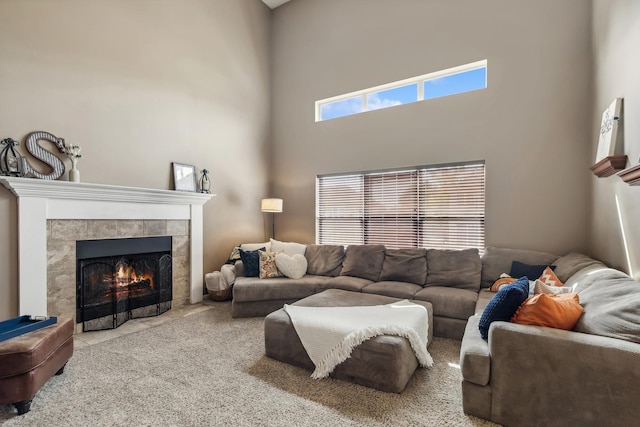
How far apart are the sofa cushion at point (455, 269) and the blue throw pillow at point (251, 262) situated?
2199 mm

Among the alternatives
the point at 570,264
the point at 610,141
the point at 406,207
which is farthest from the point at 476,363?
the point at 406,207

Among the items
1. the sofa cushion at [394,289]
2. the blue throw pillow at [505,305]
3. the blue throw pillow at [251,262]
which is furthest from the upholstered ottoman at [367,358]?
the blue throw pillow at [251,262]

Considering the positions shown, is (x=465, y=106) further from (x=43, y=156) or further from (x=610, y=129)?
(x=43, y=156)

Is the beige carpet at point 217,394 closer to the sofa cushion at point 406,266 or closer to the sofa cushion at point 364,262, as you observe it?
the sofa cushion at point 406,266

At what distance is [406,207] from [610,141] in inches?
92.3

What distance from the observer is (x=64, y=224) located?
316 cm

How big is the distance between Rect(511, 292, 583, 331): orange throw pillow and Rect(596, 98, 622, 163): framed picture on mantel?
5.43ft

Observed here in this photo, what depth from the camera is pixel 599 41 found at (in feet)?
10.3

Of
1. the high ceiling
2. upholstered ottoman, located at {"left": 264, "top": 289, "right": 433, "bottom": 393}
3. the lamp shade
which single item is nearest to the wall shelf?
upholstered ottoman, located at {"left": 264, "top": 289, "right": 433, "bottom": 393}

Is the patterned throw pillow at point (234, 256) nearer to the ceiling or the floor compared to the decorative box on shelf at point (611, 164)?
nearer to the floor

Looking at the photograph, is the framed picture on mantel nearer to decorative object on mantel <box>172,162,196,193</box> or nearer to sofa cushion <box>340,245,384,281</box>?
sofa cushion <box>340,245,384,281</box>

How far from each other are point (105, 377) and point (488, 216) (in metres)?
4.27

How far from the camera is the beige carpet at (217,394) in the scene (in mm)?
1841

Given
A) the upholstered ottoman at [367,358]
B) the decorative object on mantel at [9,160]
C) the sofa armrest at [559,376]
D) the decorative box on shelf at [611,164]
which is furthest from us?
the decorative object on mantel at [9,160]
